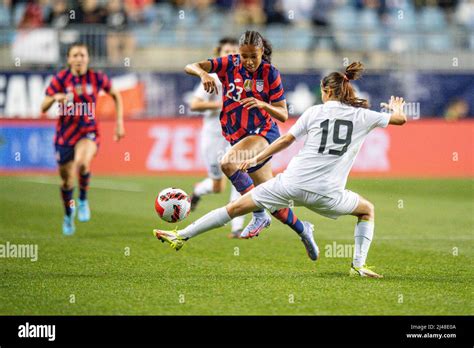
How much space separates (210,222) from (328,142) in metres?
1.41

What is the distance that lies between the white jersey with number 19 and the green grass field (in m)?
0.95

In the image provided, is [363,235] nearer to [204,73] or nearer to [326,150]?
[326,150]

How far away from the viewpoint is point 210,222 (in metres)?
9.30

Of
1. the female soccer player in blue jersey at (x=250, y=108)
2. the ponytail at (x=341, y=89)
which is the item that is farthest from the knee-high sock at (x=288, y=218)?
the ponytail at (x=341, y=89)

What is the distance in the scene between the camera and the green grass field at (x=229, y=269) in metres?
7.94

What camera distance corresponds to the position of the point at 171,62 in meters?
24.5

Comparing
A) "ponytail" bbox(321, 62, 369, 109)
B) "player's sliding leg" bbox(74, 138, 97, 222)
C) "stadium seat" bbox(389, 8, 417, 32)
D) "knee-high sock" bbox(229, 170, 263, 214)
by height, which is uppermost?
"stadium seat" bbox(389, 8, 417, 32)

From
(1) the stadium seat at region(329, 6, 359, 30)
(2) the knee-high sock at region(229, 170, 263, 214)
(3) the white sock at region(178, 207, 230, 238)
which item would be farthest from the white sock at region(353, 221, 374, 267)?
(1) the stadium seat at region(329, 6, 359, 30)

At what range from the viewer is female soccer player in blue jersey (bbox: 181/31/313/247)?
992 cm

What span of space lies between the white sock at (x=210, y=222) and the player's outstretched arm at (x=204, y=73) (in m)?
1.14

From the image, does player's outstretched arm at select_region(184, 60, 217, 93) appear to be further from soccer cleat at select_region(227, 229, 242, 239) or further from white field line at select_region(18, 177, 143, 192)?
white field line at select_region(18, 177, 143, 192)

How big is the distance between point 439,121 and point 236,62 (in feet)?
43.4

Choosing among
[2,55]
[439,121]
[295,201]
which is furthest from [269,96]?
[2,55]

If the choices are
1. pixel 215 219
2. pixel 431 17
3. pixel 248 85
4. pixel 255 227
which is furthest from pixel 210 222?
pixel 431 17
